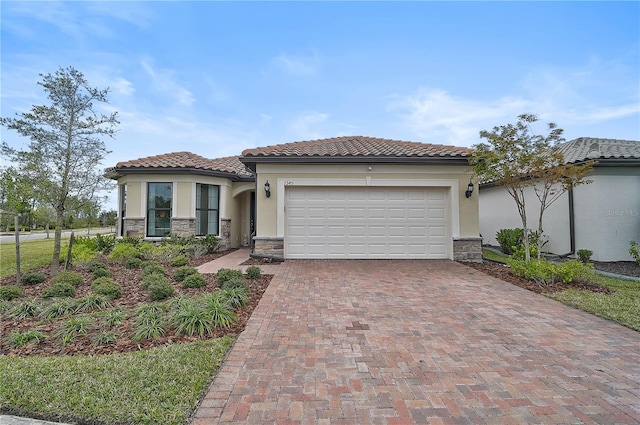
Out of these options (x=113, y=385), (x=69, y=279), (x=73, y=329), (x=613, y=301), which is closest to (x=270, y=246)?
(x=69, y=279)

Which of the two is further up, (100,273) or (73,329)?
(100,273)

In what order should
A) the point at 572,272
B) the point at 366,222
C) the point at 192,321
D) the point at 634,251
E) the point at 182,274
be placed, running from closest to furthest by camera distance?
the point at 192,321, the point at 572,272, the point at 182,274, the point at 634,251, the point at 366,222

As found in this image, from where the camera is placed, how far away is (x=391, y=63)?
1107cm

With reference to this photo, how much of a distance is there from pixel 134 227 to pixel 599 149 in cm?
1747

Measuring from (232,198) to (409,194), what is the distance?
7.82 m

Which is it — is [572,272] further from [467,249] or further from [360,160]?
[360,160]

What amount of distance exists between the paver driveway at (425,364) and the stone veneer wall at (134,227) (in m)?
8.40

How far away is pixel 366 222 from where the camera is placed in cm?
955

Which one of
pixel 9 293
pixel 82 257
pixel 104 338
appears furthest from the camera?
pixel 82 257

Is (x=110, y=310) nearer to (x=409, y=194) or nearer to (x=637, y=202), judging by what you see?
(x=409, y=194)

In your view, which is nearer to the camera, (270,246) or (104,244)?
(270,246)

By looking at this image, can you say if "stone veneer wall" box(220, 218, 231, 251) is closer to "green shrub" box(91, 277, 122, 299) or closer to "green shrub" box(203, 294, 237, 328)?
"green shrub" box(91, 277, 122, 299)

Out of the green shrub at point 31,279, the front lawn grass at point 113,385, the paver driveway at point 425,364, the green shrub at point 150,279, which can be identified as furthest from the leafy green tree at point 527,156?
the green shrub at point 31,279

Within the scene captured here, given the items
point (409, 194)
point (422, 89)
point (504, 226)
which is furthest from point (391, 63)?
point (504, 226)
